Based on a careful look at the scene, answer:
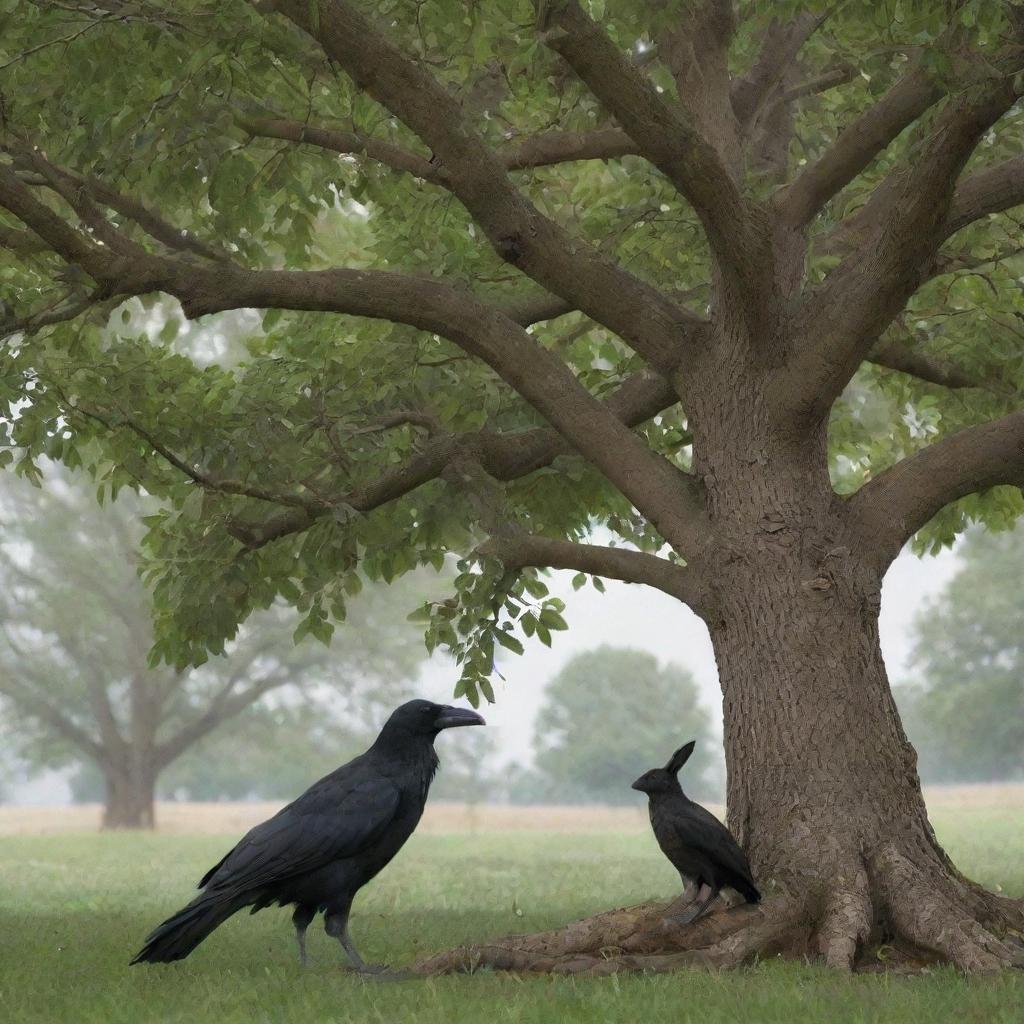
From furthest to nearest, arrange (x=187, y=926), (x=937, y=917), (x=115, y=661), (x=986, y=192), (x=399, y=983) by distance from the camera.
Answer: (x=115, y=661) < (x=986, y=192) < (x=937, y=917) < (x=187, y=926) < (x=399, y=983)

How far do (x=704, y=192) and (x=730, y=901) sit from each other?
4.91 metres

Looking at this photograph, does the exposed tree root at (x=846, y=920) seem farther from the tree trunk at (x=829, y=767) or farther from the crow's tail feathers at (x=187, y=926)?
the crow's tail feathers at (x=187, y=926)

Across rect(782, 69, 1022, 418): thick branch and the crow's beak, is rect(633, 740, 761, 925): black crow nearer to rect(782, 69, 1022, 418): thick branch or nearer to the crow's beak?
the crow's beak

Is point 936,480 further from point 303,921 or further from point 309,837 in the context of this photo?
point 303,921

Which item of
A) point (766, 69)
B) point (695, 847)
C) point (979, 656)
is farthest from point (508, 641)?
point (979, 656)

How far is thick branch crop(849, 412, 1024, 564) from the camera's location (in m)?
10.1

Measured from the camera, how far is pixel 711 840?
843 centimetres

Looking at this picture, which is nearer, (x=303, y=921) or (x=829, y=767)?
(x=303, y=921)

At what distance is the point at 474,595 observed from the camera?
1187cm

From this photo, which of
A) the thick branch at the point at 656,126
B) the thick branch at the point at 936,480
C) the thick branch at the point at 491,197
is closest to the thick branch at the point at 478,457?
the thick branch at the point at 491,197

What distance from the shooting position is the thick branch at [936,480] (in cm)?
1006

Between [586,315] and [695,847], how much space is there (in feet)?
15.3

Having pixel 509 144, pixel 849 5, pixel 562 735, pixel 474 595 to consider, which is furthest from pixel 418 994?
pixel 562 735

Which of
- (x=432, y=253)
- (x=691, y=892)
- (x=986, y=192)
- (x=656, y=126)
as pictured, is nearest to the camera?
(x=691, y=892)
